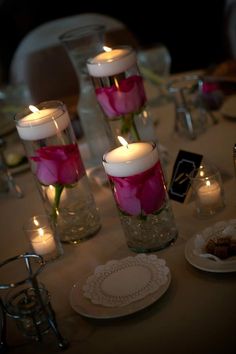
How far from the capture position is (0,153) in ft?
4.76

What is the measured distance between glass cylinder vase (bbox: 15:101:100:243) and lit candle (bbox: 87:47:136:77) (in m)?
0.15

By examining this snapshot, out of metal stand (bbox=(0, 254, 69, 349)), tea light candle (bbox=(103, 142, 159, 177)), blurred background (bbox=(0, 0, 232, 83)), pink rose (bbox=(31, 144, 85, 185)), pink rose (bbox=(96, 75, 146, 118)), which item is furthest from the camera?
blurred background (bbox=(0, 0, 232, 83))

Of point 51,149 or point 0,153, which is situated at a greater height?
point 51,149

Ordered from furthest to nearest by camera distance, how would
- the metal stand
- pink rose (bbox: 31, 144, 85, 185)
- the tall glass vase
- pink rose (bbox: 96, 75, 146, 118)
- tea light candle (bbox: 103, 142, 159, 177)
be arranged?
the tall glass vase
pink rose (bbox: 96, 75, 146, 118)
pink rose (bbox: 31, 144, 85, 185)
tea light candle (bbox: 103, 142, 159, 177)
the metal stand

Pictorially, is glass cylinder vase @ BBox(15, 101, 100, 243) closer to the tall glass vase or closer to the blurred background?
the tall glass vase

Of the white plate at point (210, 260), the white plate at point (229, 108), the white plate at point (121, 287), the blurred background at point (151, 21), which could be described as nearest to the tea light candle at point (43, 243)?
the white plate at point (121, 287)

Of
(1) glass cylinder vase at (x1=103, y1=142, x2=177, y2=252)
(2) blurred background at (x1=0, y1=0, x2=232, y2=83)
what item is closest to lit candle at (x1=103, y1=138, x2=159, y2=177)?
(1) glass cylinder vase at (x1=103, y1=142, x2=177, y2=252)

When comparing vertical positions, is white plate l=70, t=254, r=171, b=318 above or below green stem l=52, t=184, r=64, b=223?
below

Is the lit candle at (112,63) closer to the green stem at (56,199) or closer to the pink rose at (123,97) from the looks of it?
the pink rose at (123,97)

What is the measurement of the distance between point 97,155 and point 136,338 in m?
0.75

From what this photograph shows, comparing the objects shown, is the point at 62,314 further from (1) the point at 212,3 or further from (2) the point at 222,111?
(1) the point at 212,3

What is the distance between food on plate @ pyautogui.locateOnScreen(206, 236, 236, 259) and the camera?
872 mm

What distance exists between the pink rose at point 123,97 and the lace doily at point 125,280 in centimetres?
39

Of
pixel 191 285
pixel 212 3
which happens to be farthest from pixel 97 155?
pixel 212 3
